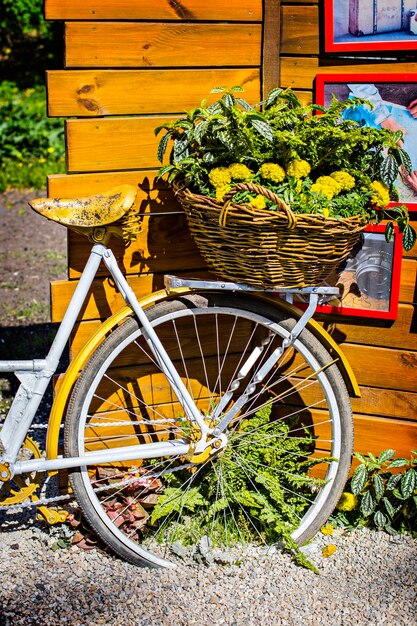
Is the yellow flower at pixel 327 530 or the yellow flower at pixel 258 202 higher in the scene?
the yellow flower at pixel 258 202

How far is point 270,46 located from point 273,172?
2.34ft

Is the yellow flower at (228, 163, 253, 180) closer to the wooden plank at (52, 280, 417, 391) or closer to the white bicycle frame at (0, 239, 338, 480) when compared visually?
the white bicycle frame at (0, 239, 338, 480)

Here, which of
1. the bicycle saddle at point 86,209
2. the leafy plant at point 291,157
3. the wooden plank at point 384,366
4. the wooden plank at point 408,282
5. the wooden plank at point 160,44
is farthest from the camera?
the wooden plank at point 384,366

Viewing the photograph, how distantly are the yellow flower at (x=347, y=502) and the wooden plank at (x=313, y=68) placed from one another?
1719 millimetres

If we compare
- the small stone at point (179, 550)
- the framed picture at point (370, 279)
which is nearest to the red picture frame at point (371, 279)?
the framed picture at point (370, 279)

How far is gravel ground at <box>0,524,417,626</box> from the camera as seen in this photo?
2.92 metres

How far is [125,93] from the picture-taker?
10.0 ft

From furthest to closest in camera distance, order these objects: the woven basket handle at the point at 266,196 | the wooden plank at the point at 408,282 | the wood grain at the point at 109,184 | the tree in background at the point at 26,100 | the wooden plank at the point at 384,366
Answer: the tree in background at the point at 26,100
the wooden plank at the point at 384,366
the wooden plank at the point at 408,282
the wood grain at the point at 109,184
the woven basket handle at the point at 266,196

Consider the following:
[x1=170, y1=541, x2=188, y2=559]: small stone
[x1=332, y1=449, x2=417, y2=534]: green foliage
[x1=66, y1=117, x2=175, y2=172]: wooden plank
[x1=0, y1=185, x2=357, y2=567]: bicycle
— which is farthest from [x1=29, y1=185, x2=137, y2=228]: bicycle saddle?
[x1=332, y1=449, x2=417, y2=534]: green foliage

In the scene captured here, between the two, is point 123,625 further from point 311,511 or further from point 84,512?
point 311,511

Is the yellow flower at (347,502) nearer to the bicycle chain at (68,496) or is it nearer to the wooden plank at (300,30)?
the bicycle chain at (68,496)

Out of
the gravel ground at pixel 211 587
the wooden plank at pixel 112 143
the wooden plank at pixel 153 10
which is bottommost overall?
the gravel ground at pixel 211 587

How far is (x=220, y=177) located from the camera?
2.70 meters

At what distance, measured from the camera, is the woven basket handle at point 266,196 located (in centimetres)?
261
